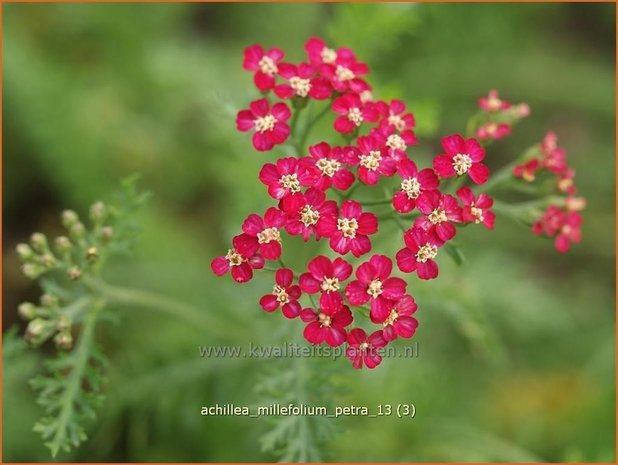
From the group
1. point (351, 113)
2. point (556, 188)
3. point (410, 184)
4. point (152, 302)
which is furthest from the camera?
point (152, 302)

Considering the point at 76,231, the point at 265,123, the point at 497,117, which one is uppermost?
the point at 497,117

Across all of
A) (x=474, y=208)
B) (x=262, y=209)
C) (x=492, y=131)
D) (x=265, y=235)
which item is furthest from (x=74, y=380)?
(x=492, y=131)

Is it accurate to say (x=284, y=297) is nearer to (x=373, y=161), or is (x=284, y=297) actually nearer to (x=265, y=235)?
(x=265, y=235)

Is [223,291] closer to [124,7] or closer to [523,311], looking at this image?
[523,311]

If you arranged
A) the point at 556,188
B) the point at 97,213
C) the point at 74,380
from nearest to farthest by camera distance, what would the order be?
the point at 74,380, the point at 97,213, the point at 556,188

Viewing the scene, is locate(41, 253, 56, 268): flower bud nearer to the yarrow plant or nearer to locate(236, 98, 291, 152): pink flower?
the yarrow plant

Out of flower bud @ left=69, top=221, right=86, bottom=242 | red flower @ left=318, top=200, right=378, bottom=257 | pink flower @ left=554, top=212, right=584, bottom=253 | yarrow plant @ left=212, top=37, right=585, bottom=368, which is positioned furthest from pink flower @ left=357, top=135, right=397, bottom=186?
flower bud @ left=69, top=221, right=86, bottom=242

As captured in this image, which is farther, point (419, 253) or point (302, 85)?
point (302, 85)
